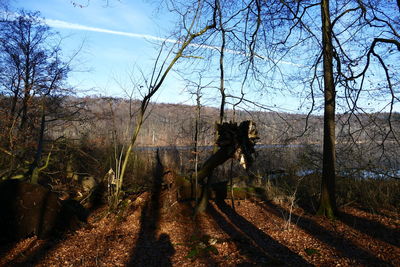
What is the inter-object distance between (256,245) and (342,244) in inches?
57.9

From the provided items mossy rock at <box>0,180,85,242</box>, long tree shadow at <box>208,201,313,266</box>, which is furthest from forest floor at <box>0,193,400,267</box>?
mossy rock at <box>0,180,85,242</box>

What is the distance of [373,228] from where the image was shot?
5262mm

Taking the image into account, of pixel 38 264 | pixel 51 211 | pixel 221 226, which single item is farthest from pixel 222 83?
pixel 38 264

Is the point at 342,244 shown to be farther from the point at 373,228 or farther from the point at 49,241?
the point at 49,241

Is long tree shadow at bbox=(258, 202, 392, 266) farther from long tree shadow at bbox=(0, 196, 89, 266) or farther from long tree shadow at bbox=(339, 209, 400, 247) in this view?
long tree shadow at bbox=(0, 196, 89, 266)

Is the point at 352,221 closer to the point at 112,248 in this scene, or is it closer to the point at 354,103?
the point at 354,103

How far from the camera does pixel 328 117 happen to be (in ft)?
19.6

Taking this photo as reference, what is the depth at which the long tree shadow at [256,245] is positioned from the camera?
3.95 metres

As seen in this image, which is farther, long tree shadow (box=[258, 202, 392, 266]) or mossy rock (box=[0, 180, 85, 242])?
mossy rock (box=[0, 180, 85, 242])

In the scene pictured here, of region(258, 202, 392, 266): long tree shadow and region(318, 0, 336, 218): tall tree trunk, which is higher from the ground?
region(318, 0, 336, 218): tall tree trunk

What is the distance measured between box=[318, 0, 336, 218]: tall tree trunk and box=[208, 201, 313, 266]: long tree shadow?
67.7 inches

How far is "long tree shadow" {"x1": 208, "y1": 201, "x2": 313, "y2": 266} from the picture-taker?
3.95 m

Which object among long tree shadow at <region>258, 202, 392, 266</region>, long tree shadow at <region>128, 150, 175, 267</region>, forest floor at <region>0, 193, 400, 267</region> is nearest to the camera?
long tree shadow at <region>258, 202, 392, 266</region>

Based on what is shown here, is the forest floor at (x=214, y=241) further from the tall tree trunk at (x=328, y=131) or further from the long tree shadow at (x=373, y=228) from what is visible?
the tall tree trunk at (x=328, y=131)
